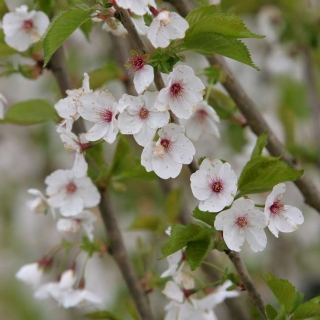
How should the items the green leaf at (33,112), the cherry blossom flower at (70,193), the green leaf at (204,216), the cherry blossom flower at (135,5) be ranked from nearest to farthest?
the cherry blossom flower at (135,5), the green leaf at (204,216), the cherry blossom flower at (70,193), the green leaf at (33,112)

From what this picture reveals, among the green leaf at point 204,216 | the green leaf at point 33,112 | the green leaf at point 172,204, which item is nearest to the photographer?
the green leaf at point 204,216

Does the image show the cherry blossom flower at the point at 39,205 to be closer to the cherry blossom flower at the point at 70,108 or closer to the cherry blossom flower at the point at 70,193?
the cherry blossom flower at the point at 70,193

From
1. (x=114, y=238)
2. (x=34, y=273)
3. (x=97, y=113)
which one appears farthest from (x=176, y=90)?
(x=34, y=273)

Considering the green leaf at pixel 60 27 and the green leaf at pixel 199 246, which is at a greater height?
the green leaf at pixel 60 27

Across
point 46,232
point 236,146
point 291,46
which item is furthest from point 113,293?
point 291,46

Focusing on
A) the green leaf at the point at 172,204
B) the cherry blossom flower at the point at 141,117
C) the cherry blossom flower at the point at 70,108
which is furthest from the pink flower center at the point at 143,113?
the green leaf at the point at 172,204

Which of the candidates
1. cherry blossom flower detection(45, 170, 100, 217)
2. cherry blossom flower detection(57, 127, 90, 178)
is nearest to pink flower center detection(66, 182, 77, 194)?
cherry blossom flower detection(45, 170, 100, 217)

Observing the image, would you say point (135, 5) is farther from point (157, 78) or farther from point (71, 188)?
point (71, 188)
